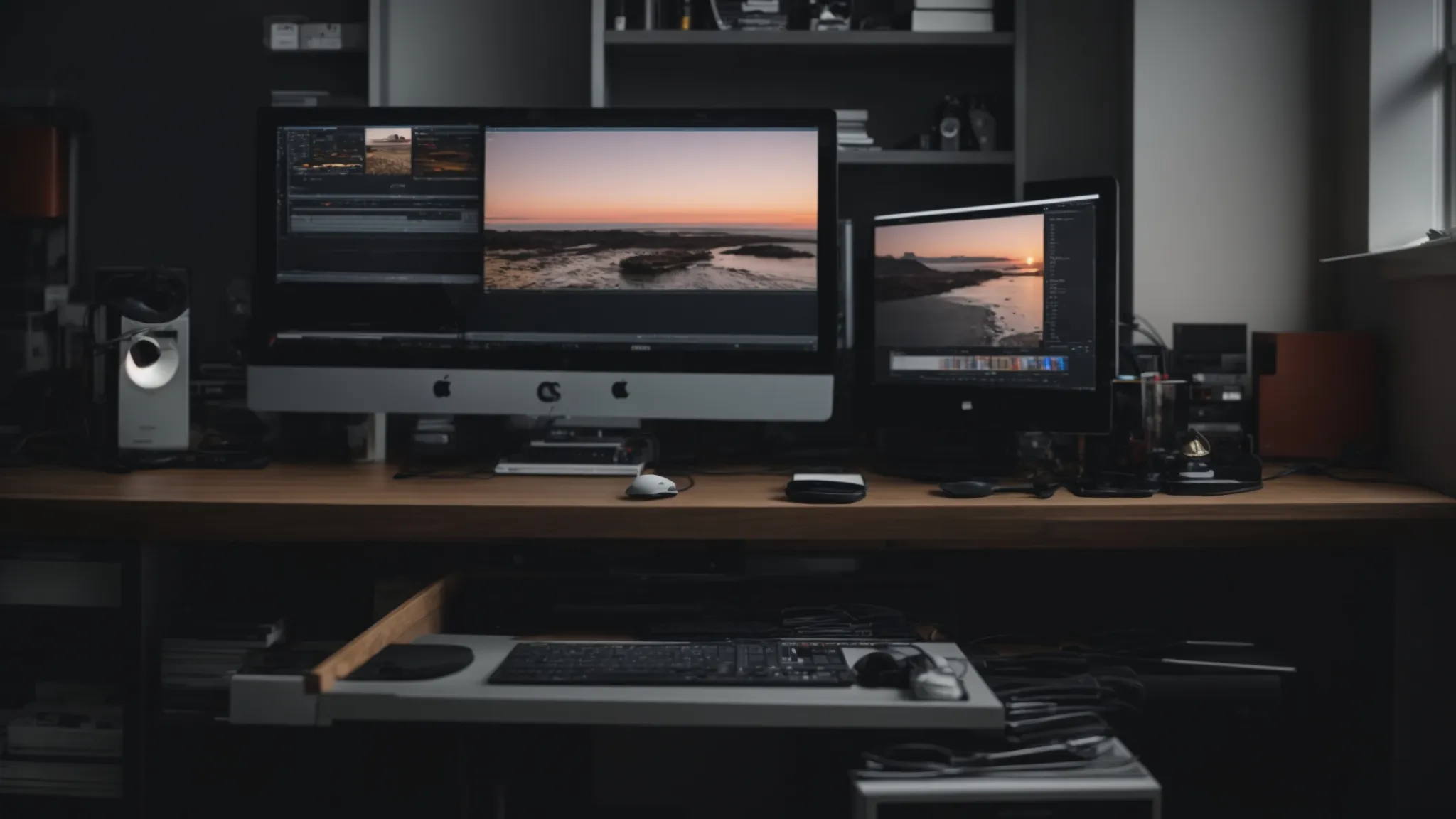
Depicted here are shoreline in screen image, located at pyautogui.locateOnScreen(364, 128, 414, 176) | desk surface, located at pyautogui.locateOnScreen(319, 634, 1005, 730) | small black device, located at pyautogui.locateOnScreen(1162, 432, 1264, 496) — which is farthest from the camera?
shoreline in screen image, located at pyautogui.locateOnScreen(364, 128, 414, 176)

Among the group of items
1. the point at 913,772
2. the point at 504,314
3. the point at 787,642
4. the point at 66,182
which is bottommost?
the point at 913,772

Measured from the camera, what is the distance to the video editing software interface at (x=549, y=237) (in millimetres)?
1874

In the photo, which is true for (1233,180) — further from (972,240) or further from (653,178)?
(653,178)

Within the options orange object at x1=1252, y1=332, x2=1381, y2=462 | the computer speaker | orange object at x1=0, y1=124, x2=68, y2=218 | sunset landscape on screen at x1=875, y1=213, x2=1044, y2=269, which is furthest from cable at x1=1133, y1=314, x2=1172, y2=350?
orange object at x1=0, y1=124, x2=68, y2=218

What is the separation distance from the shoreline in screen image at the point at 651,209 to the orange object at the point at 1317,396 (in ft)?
3.07

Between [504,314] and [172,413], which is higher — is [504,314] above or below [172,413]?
above

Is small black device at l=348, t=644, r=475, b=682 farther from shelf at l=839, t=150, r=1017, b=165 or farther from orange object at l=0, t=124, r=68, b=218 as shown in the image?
orange object at l=0, t=124, r=68, b=218

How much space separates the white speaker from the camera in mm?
1954

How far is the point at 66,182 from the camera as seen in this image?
243 cm

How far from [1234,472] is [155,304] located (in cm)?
194

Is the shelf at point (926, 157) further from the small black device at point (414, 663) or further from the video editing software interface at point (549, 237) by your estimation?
the small black device at point (414, 663)

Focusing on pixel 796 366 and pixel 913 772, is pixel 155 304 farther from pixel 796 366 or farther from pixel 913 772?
pixel 913 772

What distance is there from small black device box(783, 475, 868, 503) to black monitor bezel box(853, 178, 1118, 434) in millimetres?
314

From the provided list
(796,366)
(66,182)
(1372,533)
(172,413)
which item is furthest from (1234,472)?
(66,182)
